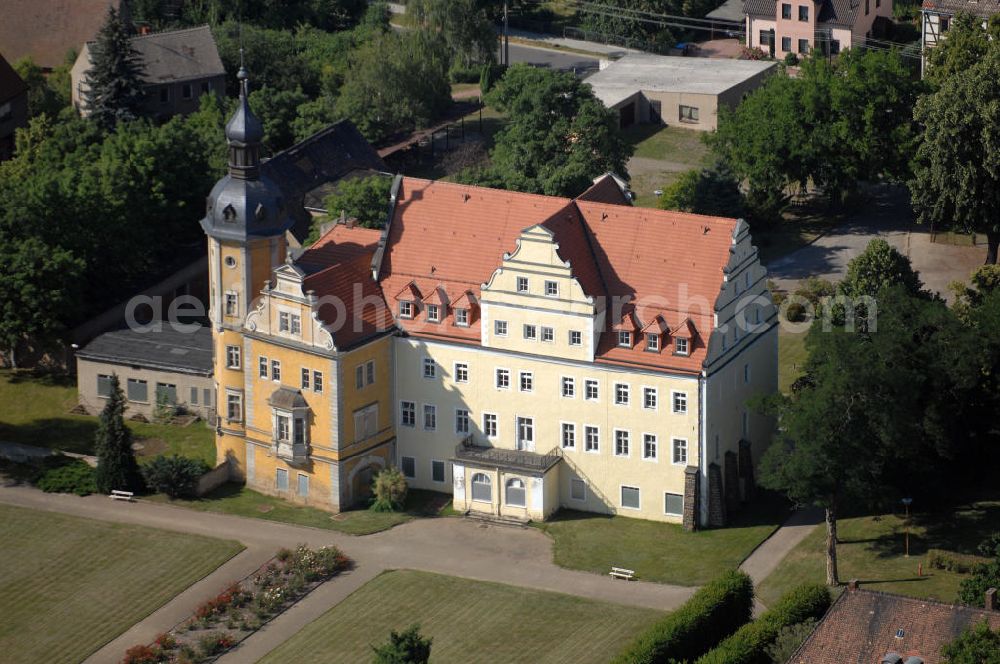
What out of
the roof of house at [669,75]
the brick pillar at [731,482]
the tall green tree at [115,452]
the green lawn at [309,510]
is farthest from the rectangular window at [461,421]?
the roof of house at [669,75]

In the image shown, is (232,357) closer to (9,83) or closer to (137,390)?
(137,390)

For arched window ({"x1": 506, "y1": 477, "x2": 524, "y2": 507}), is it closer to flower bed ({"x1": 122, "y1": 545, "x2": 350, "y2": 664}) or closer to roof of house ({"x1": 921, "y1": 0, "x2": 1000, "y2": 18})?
flower bed ({"x1": 122, "y1": 545, "x2": 350, "y2": 664})

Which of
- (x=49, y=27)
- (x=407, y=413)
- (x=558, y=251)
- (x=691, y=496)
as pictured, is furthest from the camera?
(x=49, y=27)

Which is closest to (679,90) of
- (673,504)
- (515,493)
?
(515,493)

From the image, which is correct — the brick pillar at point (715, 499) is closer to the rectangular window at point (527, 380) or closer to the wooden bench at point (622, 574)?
the wooden bench at point (622, 574)

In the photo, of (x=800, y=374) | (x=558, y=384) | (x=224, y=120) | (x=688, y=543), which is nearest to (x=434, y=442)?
(x=558, y=384)

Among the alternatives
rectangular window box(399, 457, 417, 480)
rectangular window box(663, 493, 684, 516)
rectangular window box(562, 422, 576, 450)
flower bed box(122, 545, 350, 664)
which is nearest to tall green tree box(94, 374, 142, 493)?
flower bed box(122, 545, 350, 664)
